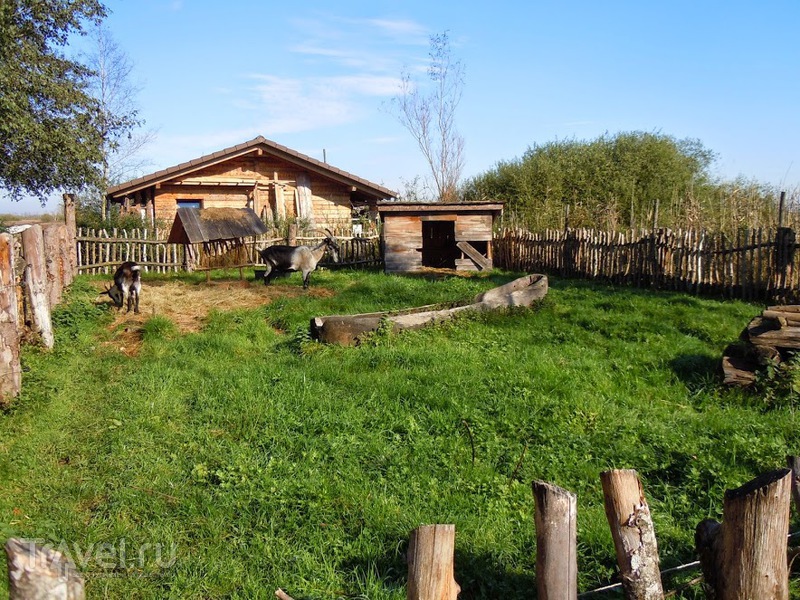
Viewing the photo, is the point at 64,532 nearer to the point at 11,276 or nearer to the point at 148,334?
the point at 11,276

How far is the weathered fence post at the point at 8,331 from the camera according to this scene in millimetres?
6449

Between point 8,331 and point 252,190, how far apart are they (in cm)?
1644

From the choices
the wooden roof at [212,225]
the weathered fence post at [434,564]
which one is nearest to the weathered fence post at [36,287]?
the wooden roof at [212,225]

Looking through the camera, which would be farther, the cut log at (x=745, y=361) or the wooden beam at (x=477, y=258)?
the wooden beam at (x=477, y=258)

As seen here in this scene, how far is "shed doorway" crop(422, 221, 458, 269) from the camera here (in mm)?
20969

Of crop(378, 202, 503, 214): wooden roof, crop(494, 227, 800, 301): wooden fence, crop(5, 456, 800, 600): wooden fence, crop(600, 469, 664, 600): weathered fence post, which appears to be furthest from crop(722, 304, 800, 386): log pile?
crop(378, 202, 503, 214): wooden roof

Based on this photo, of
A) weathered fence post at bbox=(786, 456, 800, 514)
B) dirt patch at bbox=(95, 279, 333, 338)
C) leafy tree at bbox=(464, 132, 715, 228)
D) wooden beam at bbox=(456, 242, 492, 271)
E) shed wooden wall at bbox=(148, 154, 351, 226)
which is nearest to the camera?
weathered fence post at bbox=(786, 456, 800, 514)

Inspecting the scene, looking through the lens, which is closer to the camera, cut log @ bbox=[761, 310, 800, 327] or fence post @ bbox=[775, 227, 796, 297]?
cut log @ bbox=[761, 310, 800, 327]

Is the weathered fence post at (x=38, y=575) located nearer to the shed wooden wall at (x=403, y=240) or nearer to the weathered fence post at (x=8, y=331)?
the weathered fence post at (x=8, y=331)

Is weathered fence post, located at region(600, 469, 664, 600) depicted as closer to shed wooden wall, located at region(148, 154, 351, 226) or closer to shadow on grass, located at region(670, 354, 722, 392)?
shadow on grass, located at region(670, 354, 722, 392)

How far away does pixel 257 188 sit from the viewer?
22391 mm

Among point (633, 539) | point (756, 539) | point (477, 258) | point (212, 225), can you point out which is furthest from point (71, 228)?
point (756, 539)

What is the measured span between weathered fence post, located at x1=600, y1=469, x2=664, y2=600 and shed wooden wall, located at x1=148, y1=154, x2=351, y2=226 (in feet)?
66.5

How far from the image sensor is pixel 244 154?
21703 mm
